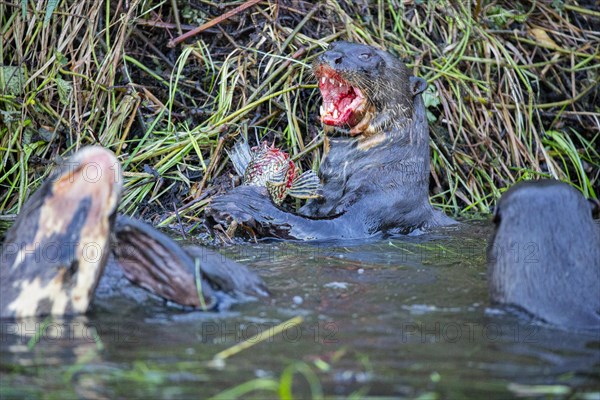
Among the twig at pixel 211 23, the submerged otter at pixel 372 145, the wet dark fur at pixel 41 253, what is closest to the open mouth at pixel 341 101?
the submerged otter at pixel 372 145

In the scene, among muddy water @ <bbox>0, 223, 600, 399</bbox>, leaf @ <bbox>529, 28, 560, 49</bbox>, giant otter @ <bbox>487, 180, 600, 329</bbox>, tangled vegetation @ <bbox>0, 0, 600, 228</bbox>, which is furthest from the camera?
leaf @ <bbox>529, 28, 560, 49</bbox>

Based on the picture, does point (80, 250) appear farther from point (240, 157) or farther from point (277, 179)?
point (240, 157)

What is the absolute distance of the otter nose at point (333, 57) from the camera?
580 cm

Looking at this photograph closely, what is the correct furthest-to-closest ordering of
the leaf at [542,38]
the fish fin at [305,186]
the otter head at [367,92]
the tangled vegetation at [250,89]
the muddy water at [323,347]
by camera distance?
the leaf at [542,38], the tangled vegetation at [250,89], the otter head at [367,92], the fish fin at [305,186], the muddy water at [323,347]

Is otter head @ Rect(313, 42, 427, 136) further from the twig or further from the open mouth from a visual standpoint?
the twig

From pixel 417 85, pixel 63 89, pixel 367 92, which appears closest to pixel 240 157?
pixel 367 92

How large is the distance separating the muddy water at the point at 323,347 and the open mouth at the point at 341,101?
74.2 inches

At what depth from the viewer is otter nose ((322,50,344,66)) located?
580 cm

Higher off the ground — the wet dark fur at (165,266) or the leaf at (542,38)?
the leaf at (542,38)

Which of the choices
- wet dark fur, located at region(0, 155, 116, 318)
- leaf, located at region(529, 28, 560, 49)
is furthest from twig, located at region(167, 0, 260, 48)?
wet dark fur, located at region(0, 155, 116, 318)

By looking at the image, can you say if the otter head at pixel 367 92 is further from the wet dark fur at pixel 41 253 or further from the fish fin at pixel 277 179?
the wet dark fur at pixel 41 253

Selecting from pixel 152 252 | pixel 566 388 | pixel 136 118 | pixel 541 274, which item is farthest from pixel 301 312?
pixel 136 118

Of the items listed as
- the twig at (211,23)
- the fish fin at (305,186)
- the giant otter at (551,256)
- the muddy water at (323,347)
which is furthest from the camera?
the twig at (211,23)

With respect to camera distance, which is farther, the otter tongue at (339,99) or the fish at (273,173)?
the otter tongue at (339,99)
